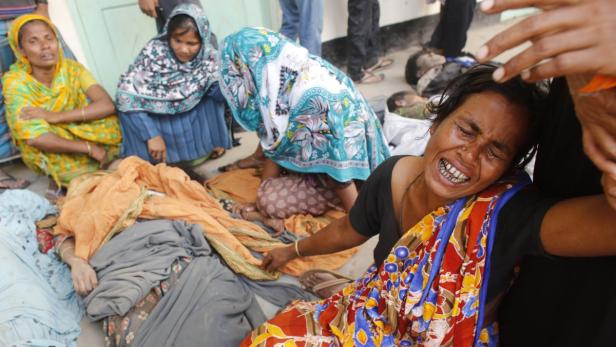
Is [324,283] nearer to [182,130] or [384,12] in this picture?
[182,130]

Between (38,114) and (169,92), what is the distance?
74 cm

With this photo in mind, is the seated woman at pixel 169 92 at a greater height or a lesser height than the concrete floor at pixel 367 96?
greater

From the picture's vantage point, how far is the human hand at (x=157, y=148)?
8.35ft

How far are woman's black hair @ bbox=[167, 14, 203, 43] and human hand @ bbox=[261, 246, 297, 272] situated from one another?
58.4 inches

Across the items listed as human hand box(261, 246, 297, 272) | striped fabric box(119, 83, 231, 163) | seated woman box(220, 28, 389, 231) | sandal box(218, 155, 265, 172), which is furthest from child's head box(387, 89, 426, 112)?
human hand box(261, 246, 297, 272)

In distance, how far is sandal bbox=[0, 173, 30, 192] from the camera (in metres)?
2.61

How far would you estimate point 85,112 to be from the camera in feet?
8.16

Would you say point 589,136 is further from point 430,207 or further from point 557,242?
point 430,207

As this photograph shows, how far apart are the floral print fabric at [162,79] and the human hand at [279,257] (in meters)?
1.36

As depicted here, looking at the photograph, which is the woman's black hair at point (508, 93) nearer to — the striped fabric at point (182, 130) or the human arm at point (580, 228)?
the human arm at point (580, 228)

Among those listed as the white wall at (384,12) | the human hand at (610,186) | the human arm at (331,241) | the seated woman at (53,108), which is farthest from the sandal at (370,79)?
the human hand at (610,186)

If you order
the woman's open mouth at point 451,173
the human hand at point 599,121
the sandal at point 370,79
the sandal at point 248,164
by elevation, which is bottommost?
the sandal at point 248,164

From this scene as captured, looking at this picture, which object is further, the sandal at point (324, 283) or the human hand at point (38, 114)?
the human hand at point (38, 114)

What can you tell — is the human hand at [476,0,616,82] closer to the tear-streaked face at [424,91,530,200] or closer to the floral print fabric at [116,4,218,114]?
the tear-streaked face at [424,91,530,200]
